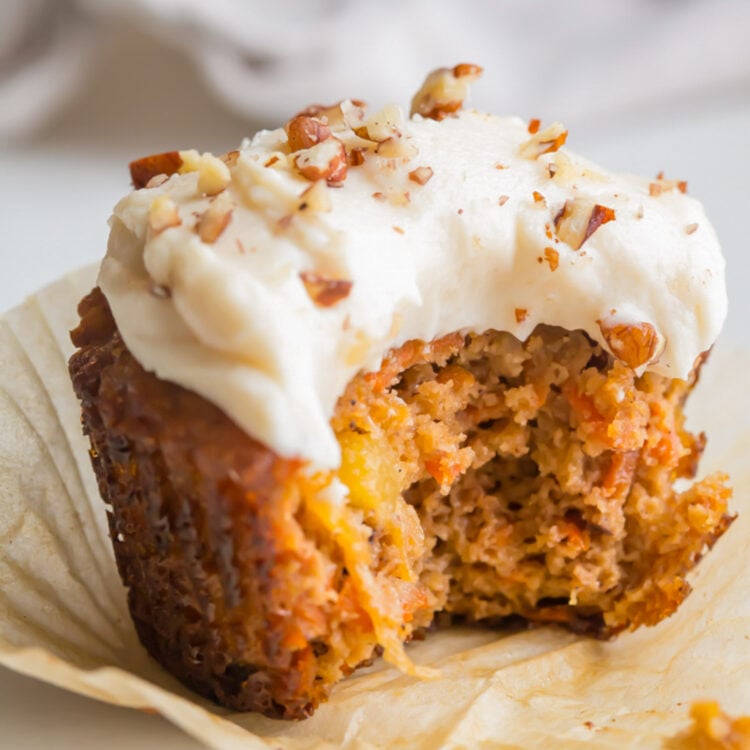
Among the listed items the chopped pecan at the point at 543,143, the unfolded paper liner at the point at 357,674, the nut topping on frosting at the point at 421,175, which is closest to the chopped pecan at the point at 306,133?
A: the nut topping on frosting at the point at 421,175

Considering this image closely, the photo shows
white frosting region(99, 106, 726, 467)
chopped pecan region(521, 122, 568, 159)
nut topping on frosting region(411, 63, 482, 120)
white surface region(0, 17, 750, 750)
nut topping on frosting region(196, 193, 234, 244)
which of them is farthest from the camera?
white surface region(0, 17, 750, 750)

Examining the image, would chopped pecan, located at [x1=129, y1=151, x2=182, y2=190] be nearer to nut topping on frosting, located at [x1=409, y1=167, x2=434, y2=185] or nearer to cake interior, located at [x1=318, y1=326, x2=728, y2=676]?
nut topping on frosting, located at [x1=409, y1=167, x2=434, y2=185]

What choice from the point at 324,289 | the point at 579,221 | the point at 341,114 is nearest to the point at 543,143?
the point at 579,221

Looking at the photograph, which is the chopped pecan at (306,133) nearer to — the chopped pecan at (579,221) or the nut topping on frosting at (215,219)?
the nut topping on frosting at (215,219)

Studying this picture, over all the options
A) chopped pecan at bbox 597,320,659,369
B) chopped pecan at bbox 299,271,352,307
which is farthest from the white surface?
chopped pecan at bbox 299,271,352,307

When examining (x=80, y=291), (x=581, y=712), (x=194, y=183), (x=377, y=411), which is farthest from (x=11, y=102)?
(x=581, y=712)

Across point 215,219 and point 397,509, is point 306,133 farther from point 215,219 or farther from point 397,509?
point 397,509
